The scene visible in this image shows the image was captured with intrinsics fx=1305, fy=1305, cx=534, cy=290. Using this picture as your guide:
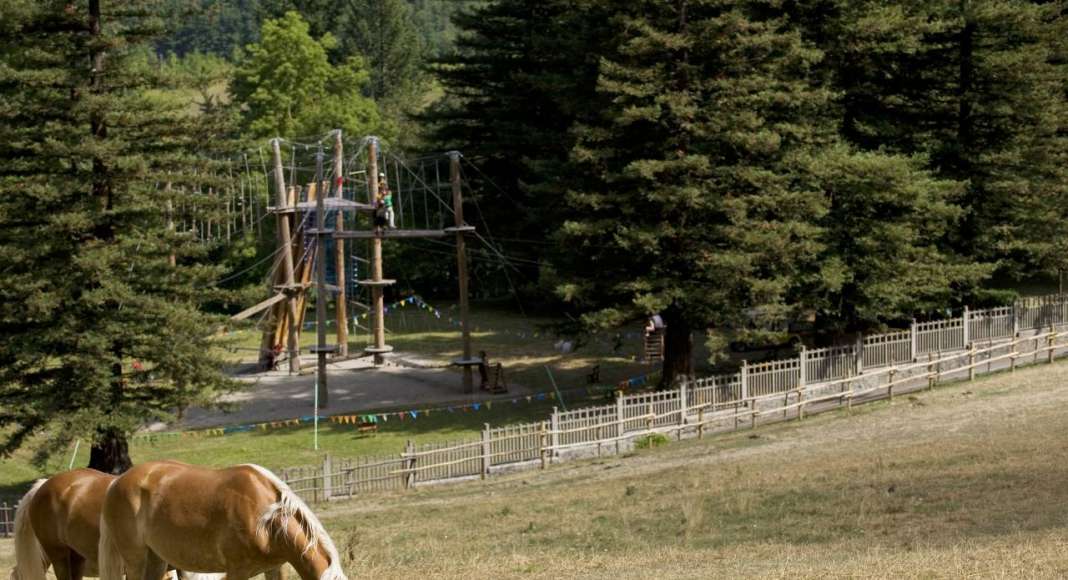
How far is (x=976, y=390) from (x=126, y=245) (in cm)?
2351

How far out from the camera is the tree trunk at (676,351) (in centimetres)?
4000

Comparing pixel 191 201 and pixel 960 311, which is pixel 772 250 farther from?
pixel 191 201

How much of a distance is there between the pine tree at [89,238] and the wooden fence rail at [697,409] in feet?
11.8

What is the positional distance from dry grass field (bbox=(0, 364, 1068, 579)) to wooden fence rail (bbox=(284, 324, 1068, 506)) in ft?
2.47

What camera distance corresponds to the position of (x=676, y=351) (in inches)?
1585

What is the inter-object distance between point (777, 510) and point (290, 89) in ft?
185

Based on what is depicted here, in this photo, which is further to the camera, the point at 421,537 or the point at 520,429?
the point at 520,429

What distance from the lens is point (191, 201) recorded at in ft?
102

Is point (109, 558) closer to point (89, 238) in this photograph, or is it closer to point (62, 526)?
point (62, 526)

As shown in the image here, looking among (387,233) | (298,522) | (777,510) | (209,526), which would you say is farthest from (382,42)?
(298,522)

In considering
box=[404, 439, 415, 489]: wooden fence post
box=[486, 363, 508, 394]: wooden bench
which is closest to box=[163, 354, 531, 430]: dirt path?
box=[486, 363, 508, 394]: wooden bench

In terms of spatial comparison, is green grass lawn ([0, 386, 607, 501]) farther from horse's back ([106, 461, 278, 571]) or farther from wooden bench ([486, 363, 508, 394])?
horse's back ([106, 461, 278, 571])

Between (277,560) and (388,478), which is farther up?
(277,560)

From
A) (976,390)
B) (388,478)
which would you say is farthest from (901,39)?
(388,478)
